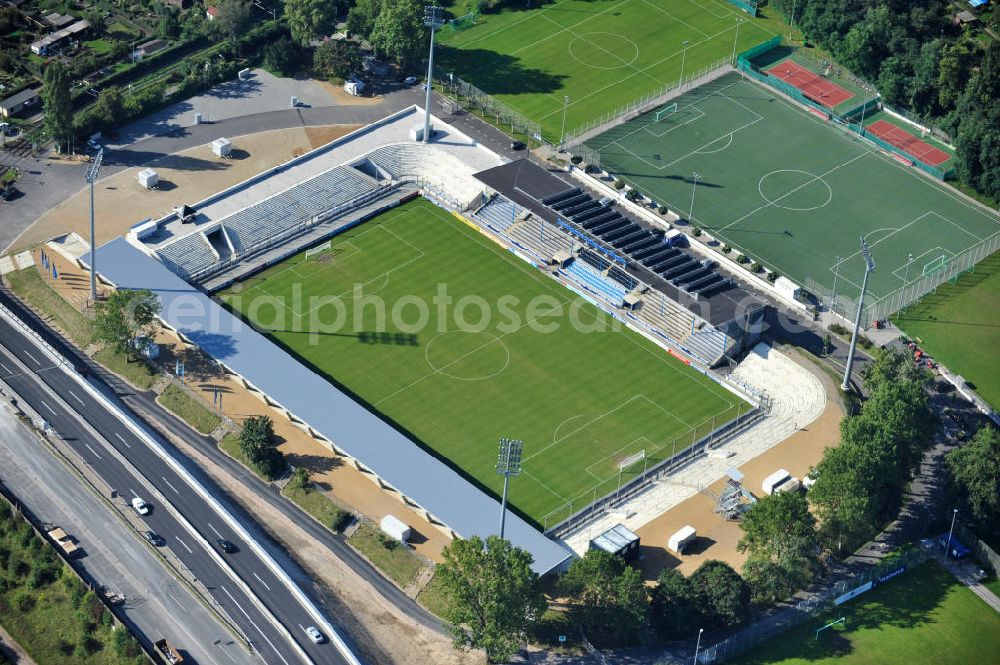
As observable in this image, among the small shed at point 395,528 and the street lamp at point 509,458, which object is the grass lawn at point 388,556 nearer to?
→ the small shed at point 395,528

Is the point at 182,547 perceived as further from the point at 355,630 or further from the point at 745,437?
the point at 745,437

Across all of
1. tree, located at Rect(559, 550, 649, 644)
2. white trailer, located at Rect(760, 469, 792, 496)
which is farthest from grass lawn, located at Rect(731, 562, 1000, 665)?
white trailer, located at Rect(760, 469, 792, 496)

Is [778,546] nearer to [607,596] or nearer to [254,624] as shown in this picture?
[607,596]

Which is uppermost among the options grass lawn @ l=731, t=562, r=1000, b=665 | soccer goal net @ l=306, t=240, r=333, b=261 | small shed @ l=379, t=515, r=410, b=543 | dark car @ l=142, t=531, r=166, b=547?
soccer goal net @ l=306, t=240, r=333, b=261

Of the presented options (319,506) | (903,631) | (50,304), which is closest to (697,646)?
(903,631)

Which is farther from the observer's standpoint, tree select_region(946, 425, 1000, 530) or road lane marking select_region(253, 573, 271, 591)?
tree select_region(946, 425, 1000, 530)

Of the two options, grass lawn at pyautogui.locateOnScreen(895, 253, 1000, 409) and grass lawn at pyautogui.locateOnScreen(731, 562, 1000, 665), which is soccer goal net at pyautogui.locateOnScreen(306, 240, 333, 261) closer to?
grass lawn at pyautogui.locateOnScreen(895, 253, 1000, 409)

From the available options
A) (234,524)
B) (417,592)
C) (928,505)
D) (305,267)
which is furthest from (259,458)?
(928,505)

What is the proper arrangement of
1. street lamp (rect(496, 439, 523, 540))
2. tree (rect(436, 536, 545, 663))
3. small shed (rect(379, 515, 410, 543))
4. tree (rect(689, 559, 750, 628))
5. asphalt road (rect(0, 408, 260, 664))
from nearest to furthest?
1. tree (rect(436, 536, 545, 663))
2. street lamp (rect(496, 439, 523, 540))
3. asphalt road (rect(0, 408, 260, 664))
4. tree (rect(689, 559, 750, 628))
5. small shed (rect(379, 515, 410, 543))
